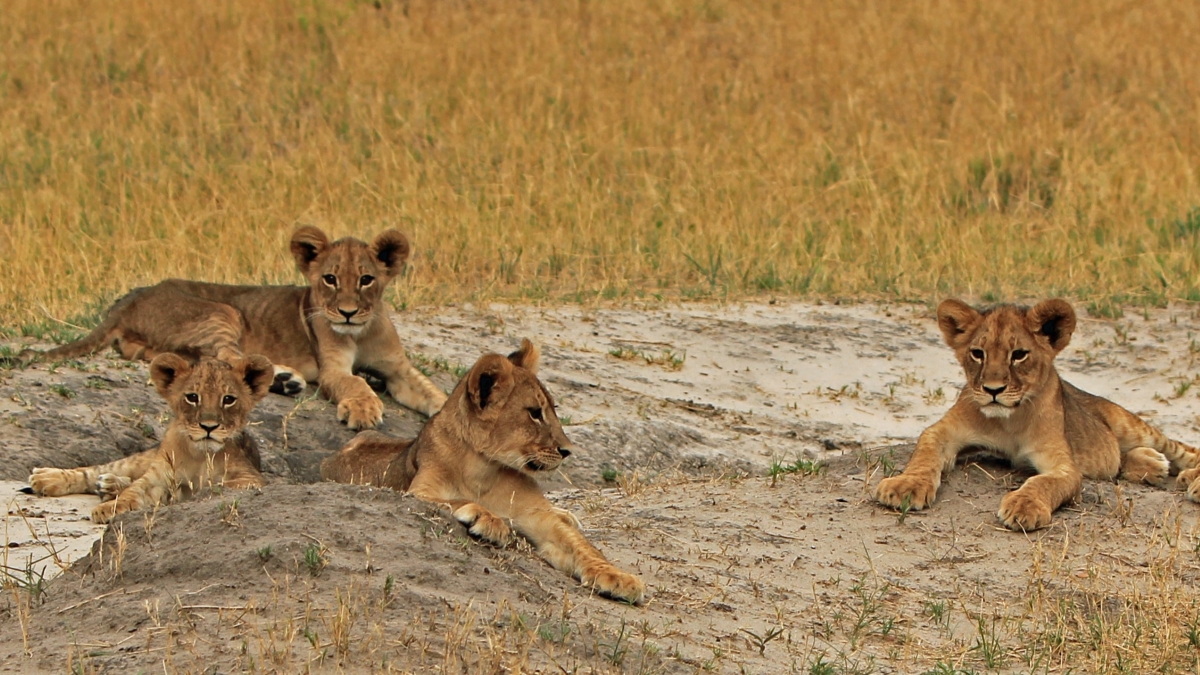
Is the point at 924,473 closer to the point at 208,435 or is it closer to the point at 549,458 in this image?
the point at 549,458

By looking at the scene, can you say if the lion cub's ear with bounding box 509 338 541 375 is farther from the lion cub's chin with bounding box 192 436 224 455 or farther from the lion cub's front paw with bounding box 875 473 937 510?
the lion cub's front paw with bounding box 875 473 937 510

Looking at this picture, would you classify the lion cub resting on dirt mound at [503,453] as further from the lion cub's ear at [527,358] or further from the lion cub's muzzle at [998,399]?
the lion cub's muzzle at [998,399]

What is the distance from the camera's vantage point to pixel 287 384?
28.0 feet

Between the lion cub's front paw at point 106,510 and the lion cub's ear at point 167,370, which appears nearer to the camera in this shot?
the lion cub's front paw at point 106,510

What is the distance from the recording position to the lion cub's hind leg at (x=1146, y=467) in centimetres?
782

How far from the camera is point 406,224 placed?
1229cm

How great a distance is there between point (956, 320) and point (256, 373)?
2.94 meters

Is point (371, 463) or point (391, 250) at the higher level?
point (391, 250)

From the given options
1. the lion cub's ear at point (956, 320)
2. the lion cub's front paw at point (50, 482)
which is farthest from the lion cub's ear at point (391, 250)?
the lion cub's ear at point (956, 320)

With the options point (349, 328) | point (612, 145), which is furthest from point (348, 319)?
point (612, 145)

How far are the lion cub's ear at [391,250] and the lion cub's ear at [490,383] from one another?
110 inches

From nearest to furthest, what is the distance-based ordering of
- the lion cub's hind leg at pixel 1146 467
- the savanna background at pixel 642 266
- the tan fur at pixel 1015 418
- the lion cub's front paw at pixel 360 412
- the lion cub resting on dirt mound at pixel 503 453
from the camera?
the savanna background at pixel 642 266 < the lion cub resting on dirt mound at pixel 503 453 < the tan fur at pixel 1015 418 < the lion cub's hind leg at pixel 1146 467 < the lion cub's front paw at pixel 360 412

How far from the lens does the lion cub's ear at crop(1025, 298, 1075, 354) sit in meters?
7.27

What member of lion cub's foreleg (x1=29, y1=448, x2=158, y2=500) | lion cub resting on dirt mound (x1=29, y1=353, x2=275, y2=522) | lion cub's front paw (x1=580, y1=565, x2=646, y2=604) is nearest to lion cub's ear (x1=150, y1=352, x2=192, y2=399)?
lion cub resting on dirt mound (x1=29, y1=353, x2=275, y2=522)
